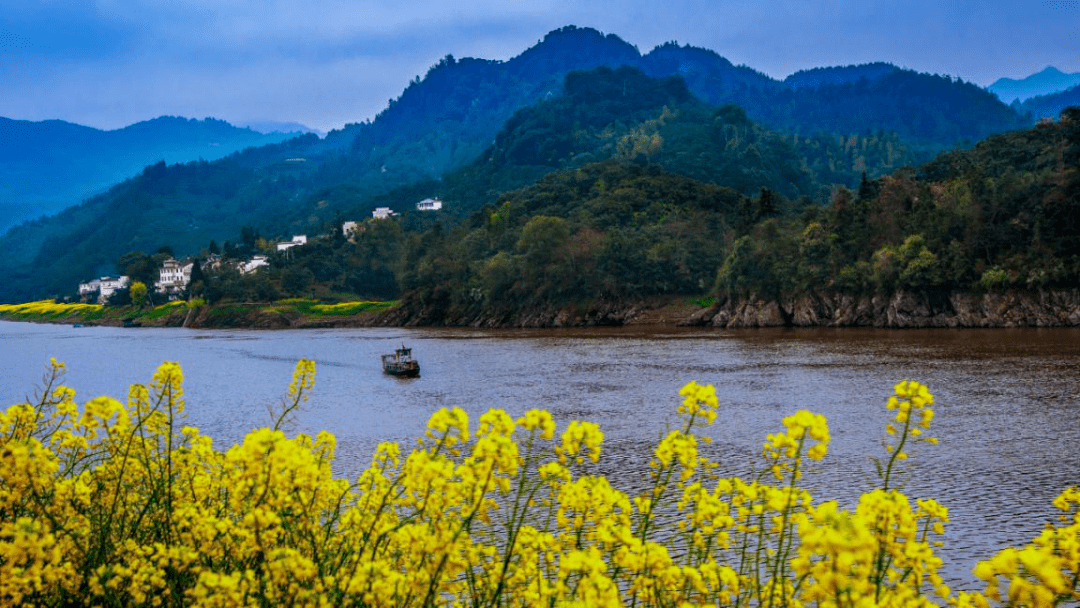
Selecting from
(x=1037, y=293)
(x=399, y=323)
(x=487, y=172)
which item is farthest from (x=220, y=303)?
(x=1037, y=293)

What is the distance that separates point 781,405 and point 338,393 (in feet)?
72.5

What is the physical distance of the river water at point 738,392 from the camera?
19.2m

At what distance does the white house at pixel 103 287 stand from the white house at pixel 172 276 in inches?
438

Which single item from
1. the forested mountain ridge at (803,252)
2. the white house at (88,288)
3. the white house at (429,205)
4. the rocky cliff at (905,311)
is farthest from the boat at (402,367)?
the white house at (88,288)

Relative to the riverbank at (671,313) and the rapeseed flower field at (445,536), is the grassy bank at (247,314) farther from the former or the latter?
the rapeseed flower field at (445,536)

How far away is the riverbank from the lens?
200 feet

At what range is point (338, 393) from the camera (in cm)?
4109

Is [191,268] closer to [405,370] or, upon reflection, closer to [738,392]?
[405,370]

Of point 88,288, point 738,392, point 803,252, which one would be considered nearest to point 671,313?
point 803,252

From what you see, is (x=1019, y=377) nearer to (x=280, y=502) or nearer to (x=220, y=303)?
(x=280, y=502)

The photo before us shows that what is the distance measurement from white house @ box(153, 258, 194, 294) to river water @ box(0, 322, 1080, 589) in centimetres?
8058

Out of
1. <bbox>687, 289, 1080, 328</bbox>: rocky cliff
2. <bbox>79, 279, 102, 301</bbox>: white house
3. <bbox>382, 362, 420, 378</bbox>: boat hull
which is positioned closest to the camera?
<bbox>382, 362, 420, 378</bbox>: boat hull

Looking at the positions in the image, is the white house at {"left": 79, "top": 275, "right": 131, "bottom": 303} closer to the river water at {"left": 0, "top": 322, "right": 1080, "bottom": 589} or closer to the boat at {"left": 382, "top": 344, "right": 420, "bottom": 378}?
the river water at {"left": 0, "top": 322, "right": 1080, "bottom": 589}

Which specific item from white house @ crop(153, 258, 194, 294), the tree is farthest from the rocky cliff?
white house @ crop(153, 258, 194, 294)
